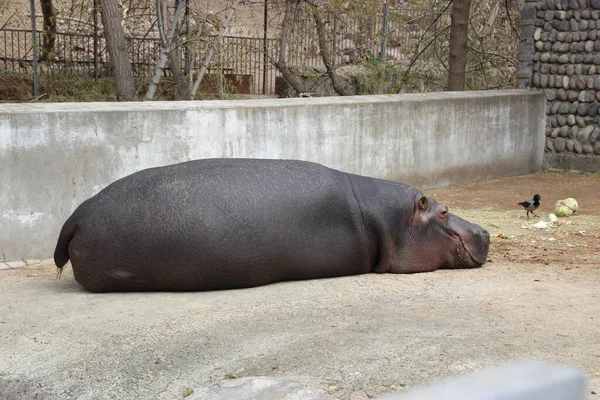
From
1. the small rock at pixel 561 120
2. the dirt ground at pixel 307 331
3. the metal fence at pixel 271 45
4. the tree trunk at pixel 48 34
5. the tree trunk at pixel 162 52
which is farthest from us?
the metal fence at pixel 271 45

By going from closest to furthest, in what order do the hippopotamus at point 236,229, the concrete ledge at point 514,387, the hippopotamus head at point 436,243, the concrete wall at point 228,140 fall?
the concrete ledge at point 514,387, the hippopotamus at point 236,229, the hippopotamus head at point 436,243, the concrete wall at point 228,140

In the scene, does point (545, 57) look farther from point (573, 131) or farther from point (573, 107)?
point (573, 131)

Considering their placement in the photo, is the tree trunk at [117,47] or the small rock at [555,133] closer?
the tree trunk at [117,47]

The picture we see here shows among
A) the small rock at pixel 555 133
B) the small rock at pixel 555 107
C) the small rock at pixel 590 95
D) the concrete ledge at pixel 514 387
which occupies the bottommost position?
the small rock at pixel 555 133

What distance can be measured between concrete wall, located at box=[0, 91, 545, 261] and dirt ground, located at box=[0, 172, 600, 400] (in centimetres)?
78

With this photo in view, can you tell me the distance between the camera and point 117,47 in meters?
11.7

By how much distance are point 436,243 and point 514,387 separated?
4971 mm

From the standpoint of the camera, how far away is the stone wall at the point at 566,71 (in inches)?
454

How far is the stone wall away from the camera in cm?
1154

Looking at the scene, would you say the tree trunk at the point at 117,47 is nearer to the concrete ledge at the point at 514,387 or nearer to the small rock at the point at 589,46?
the small rock at the point at 589,46

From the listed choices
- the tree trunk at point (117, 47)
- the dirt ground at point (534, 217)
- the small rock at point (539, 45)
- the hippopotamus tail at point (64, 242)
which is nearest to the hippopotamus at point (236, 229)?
the hippopotamus tail at point (64, 242)

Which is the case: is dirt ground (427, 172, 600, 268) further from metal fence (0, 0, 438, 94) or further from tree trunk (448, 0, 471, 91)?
metal fence (0, 0, 438, 94)

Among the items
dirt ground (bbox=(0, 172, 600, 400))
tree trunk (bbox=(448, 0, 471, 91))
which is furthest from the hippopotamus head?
tree trunk (bbox=(448, 0, 471, 91))

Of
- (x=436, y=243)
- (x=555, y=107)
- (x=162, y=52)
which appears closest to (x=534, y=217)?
(x=436, y=243)
